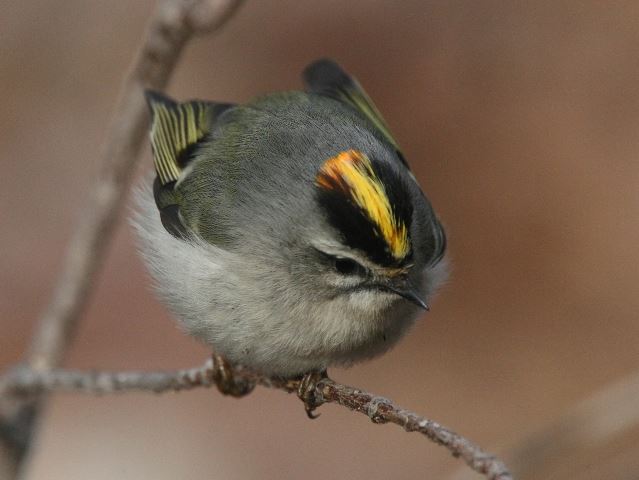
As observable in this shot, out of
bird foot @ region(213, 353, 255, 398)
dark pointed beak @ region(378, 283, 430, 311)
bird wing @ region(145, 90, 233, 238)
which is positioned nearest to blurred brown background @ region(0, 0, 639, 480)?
bird wing @ region(145, 90, 233, 238)

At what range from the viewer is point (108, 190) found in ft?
11.4

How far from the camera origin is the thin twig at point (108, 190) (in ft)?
10.1

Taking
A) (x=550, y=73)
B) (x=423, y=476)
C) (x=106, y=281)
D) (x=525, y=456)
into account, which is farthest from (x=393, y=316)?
(x=550, y=73)

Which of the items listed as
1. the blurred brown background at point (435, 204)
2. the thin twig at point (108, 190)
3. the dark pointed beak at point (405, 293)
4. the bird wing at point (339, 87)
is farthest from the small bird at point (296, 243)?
the blurred brown background at point (435, 204)

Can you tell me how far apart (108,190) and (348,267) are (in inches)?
44.3

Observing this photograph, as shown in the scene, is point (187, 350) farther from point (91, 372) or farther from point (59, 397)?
point (91, 372)

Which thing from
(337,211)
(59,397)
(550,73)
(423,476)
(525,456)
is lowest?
(525,456)

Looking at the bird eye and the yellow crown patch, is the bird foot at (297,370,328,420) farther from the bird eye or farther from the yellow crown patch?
the yellow crown patch

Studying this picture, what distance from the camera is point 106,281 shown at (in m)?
5.61

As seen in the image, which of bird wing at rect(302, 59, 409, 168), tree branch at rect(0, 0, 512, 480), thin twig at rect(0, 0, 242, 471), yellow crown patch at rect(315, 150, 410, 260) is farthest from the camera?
bird wing at rect(302, 59, 409, 168)

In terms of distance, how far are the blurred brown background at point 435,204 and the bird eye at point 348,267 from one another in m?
2.30

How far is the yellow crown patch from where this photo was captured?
8.48 feet

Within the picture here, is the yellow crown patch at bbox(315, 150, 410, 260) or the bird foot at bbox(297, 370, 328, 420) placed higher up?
the yellow crown patch at bbox(315, 150, 410, 260)

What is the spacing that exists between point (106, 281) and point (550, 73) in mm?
2852
